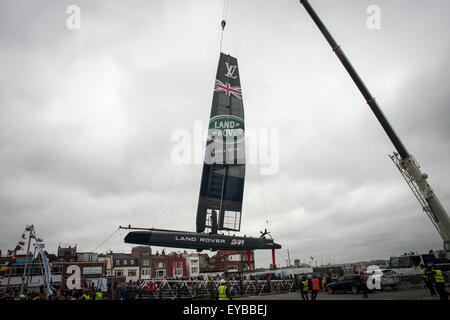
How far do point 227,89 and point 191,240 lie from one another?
12.7m

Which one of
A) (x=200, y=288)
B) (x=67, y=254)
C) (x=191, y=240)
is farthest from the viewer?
(x=67, y=254)

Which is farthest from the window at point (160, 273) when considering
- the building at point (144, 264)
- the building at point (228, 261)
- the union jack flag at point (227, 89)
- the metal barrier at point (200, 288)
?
the union jack flag at point (227, 89)

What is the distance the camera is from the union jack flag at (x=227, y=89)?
74.9 feet

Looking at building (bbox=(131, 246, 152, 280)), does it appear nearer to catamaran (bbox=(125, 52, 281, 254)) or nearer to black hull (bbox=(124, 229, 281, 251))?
catamaran (bbox=(125, 52, 281, 254))

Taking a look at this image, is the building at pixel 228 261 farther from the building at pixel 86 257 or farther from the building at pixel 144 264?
the building at pixel 86 257

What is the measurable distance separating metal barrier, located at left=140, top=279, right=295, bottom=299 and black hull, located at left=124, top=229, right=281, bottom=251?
3855 mm

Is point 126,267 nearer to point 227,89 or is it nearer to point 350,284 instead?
point 227,89

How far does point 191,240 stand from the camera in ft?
55.6

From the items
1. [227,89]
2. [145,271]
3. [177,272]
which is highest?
[227,89]

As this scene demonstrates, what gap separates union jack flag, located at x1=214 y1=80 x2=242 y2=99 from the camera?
22.8m

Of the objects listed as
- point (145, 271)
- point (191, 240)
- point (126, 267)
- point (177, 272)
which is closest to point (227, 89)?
point (191, 240)
